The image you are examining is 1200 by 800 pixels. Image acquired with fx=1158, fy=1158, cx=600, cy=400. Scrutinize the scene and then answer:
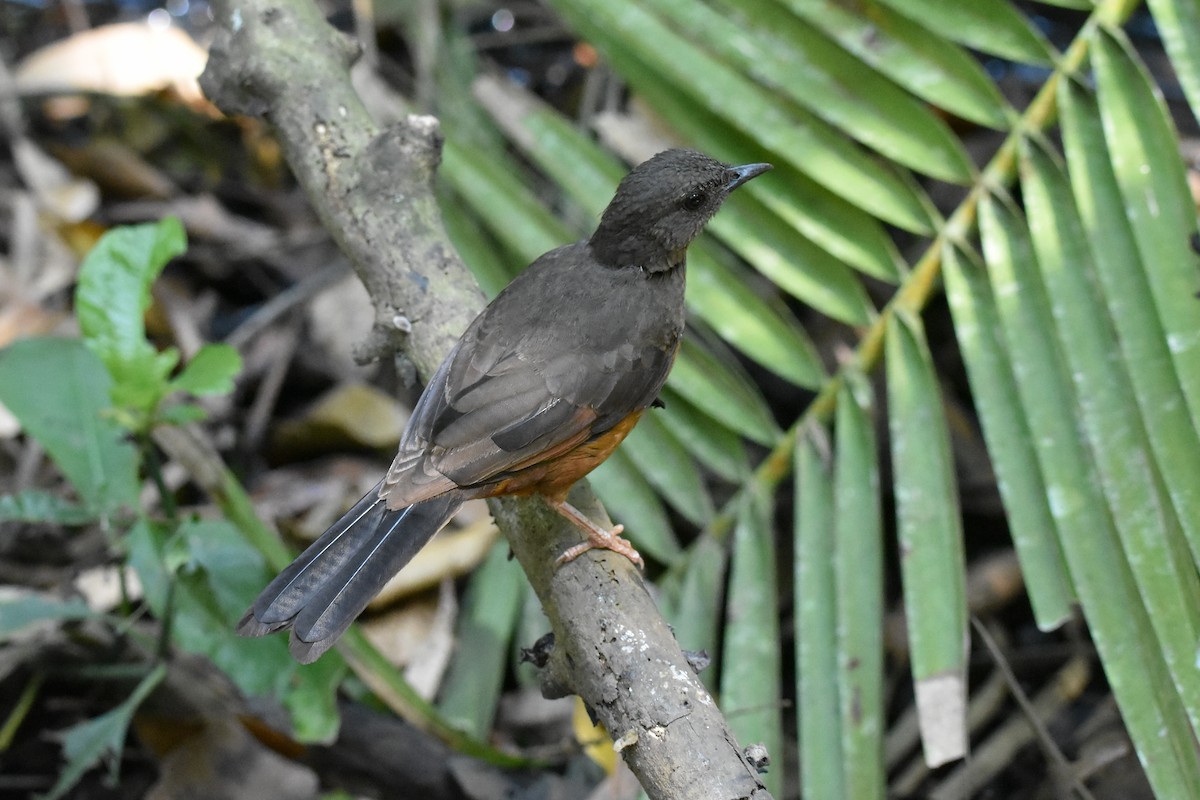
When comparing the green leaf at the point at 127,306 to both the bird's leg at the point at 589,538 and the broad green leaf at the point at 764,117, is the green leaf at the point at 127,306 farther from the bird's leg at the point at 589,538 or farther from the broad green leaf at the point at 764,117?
the broad green leaf at the point at 764,117

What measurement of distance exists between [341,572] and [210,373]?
879 millimetres

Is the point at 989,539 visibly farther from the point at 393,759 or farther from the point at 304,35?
the point at 304,35

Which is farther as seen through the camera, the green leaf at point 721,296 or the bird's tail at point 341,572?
the green leaf at point 721,296

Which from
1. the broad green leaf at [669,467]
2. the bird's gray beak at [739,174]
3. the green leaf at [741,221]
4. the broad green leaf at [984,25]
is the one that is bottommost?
the broad green leaf at [669,467]

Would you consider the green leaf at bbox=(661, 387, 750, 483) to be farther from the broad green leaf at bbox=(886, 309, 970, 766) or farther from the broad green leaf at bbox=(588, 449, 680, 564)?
the broad green leaf at bbox=(886, 309, 970, 766)

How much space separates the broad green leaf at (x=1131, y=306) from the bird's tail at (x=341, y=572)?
1.67m

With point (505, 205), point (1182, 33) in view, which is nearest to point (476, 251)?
point (505, 205)

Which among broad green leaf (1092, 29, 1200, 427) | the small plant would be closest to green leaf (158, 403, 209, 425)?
the small plant

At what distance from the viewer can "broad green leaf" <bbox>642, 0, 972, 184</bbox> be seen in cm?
360

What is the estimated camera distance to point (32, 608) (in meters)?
3.14

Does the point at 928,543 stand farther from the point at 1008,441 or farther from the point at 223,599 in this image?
the point at 223,599

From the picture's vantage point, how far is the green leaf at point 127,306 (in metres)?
3.03

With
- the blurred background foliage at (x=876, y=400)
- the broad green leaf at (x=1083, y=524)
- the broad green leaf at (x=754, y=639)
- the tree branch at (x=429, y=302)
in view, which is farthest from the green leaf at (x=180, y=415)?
the broad green leaf at (x=1083, y=524)

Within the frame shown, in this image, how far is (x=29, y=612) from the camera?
3.13m
